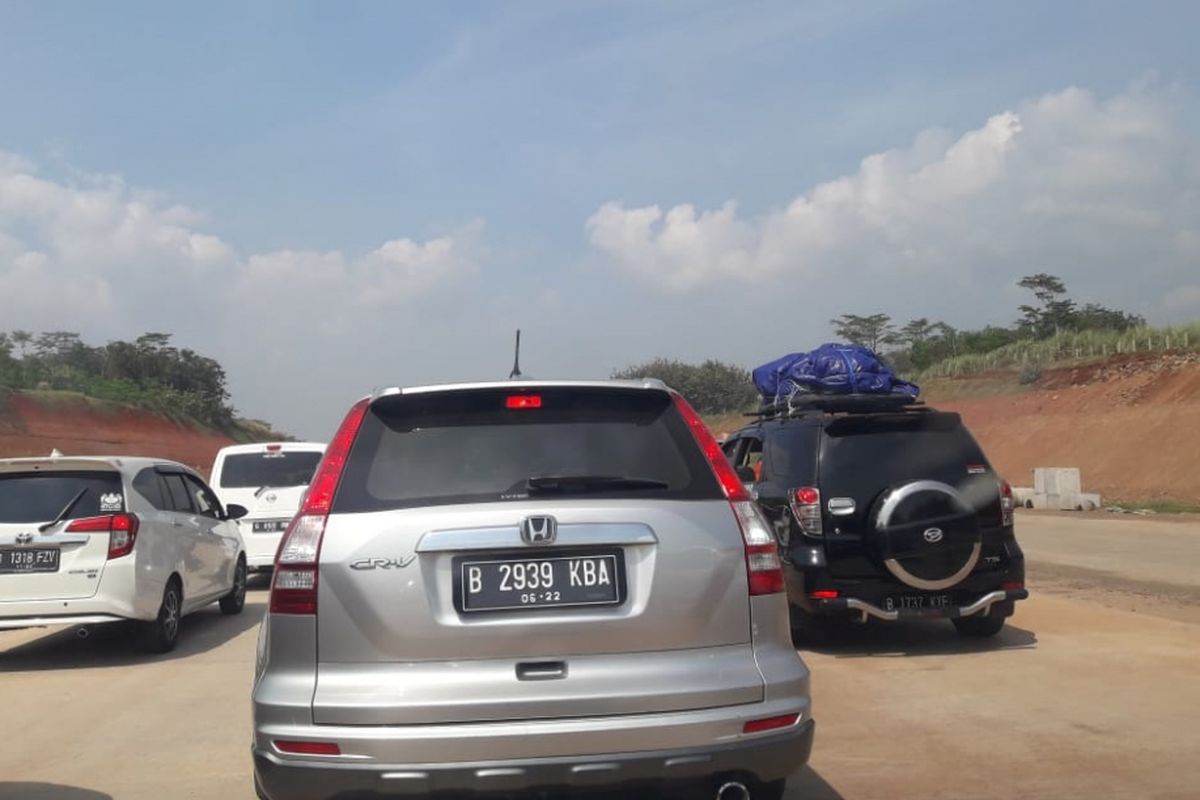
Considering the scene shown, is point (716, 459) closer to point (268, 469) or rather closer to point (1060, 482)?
point (268, 469)

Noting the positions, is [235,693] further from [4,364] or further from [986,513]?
[4,364]

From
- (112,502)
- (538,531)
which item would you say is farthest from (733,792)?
(112,502)

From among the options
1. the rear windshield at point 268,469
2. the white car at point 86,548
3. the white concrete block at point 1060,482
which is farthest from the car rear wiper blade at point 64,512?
the white concrete block at point 1060,482

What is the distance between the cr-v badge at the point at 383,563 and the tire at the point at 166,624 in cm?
665

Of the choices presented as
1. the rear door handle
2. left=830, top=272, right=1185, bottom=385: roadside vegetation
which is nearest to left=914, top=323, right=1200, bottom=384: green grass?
left=830, top=272, right=1185, bottom=385: roadside vegetation

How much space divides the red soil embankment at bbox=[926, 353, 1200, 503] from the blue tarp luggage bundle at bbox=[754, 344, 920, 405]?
2493 centimetres

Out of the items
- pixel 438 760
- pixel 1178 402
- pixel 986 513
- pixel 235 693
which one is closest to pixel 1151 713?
pixel 986 513

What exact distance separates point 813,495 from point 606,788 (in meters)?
5.27

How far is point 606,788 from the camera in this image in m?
3.95

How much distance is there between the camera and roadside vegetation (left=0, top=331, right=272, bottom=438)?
6838 centimetres

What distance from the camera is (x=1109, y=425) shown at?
44.4 m

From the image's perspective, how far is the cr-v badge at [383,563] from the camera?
13.3 ft

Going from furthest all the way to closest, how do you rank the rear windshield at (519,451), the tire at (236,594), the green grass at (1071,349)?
1. the green grass at (1071,349)
2. the tire at (236,594)
3. the rear windshield at (519,451)

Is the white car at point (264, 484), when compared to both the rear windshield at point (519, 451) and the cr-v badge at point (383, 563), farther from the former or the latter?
the cr-v badge at point (383, 563)
